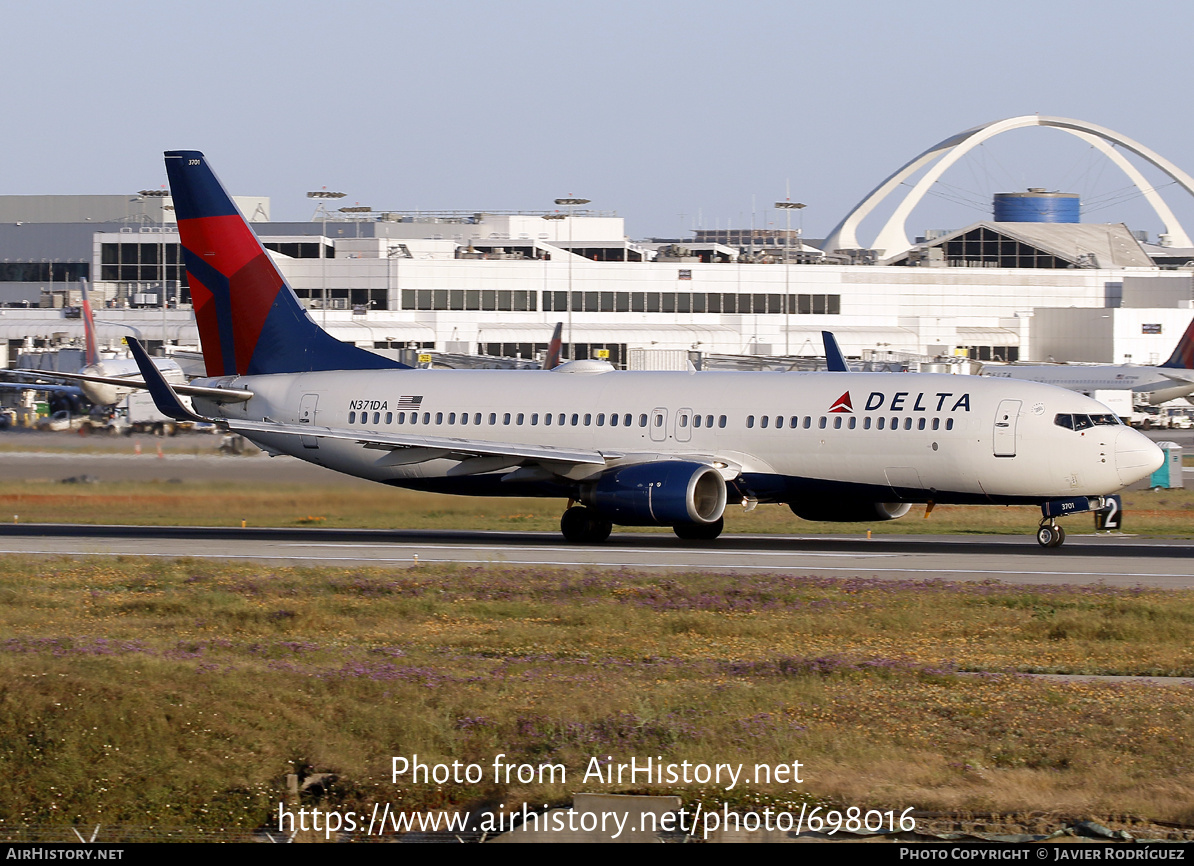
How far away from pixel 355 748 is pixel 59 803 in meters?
2.64

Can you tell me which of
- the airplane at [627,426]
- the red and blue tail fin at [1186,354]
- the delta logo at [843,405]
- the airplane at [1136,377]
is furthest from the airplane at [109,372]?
the red and blue tail fin at [1186,354]

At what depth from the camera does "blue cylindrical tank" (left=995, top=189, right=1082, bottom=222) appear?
180 m

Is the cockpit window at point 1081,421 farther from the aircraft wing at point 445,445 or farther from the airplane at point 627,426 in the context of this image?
the aircraft wing at point 445,445

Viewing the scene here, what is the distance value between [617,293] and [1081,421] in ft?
288

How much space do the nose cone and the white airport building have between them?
212 ft

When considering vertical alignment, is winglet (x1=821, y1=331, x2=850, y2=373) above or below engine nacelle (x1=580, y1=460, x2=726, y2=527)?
above

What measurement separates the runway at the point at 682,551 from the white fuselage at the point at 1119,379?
60.3 metres

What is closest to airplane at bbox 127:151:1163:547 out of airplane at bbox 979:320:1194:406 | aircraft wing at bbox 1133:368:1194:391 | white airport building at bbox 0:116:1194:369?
white airport building at bbox 0:116:1194:369

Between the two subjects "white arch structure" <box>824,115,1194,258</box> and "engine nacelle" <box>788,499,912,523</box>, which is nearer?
"engine nacelle" <box>788,499,912,523</box>

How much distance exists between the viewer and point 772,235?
624 feet

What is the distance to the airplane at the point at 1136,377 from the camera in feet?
311

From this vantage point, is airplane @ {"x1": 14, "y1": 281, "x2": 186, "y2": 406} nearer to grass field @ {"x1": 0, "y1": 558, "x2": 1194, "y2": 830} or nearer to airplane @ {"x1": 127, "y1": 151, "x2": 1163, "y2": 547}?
airplane @ {"x1": 127, "y1": 151, "x2": 1163, "y2": 547}
